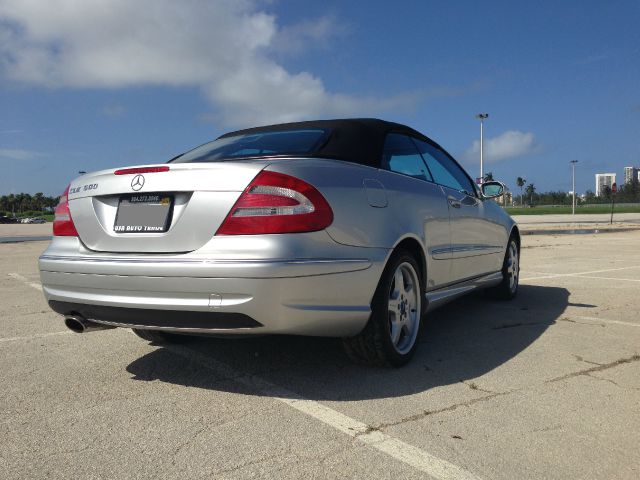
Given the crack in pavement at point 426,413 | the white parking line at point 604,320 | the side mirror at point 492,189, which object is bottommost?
the white parking line at point 604,320

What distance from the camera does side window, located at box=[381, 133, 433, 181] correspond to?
3.82 metres

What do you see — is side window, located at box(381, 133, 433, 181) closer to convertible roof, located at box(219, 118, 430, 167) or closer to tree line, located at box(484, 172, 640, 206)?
convertible roof, located at box(219, 118, 430, 167)

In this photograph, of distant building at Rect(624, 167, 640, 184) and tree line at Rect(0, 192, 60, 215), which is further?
distant building at Rect(624, 167, 640, 184)

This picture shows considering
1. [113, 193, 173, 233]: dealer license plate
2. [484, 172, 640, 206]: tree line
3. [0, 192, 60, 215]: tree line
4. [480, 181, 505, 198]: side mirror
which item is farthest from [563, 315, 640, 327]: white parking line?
[0, 192, 60, 215]: tree line

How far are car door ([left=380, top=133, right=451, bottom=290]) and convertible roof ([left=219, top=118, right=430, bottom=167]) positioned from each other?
0.26ft

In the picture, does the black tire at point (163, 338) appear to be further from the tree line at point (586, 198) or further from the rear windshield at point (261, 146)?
the tree line at point (586, 198)

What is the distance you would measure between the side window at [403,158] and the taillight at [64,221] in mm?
1880

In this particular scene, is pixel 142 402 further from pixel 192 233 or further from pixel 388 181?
pixel 388 181

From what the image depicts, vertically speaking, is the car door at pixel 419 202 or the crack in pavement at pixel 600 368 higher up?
the car door at pixel 419 202

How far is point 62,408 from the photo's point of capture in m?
2.88

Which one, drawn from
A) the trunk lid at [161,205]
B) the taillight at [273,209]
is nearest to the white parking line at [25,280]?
the trunk lid at [161,205]

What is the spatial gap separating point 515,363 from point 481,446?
53.6 inches

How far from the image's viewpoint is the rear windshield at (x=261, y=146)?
138 inches

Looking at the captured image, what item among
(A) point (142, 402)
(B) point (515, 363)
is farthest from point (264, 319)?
(B) point (515, 363)
